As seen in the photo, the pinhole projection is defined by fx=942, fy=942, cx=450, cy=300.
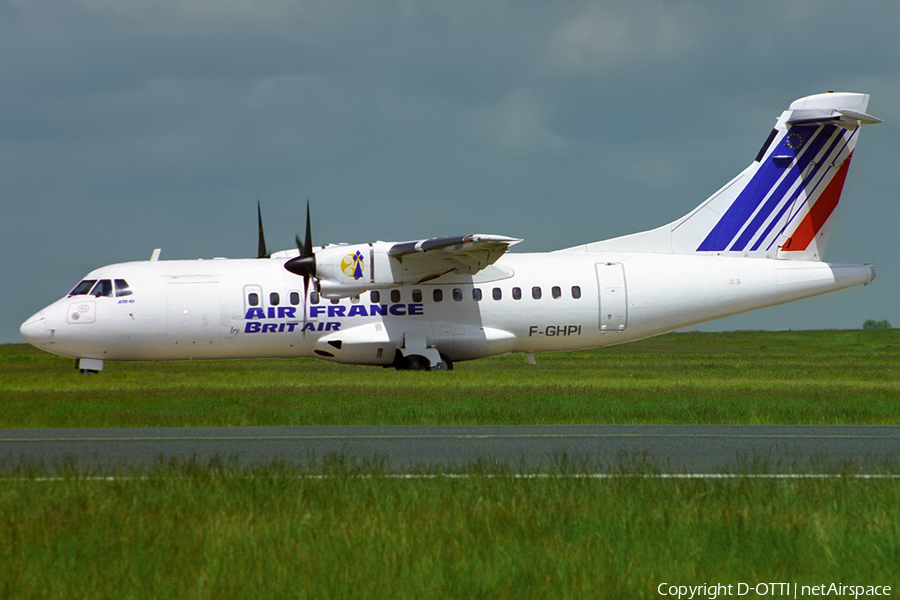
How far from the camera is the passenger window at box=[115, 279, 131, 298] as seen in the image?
2805 centimetres

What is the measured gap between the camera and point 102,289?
28188 millimetres

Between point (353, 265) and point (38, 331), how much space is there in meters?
9.46

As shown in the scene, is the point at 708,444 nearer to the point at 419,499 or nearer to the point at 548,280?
the point at 419,499

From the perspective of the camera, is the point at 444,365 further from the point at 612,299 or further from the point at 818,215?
the point at 818,215

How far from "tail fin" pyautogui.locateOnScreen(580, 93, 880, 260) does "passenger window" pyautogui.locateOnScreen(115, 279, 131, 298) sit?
14.7 meters

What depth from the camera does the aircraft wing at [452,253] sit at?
26797mm

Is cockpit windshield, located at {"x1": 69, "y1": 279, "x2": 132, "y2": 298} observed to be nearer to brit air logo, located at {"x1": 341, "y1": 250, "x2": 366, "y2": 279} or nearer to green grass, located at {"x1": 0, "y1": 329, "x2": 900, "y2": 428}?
green grass, located at {"x1": 0, "y1": 329, "x2": 900, "y2": 428}

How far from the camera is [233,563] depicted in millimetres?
6863

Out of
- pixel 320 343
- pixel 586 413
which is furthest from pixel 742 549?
pixel 320 343

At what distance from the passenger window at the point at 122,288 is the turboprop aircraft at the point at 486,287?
3 centimetres

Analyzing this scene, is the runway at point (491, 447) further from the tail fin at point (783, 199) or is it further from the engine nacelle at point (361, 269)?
the tail fin at point (783, 199)

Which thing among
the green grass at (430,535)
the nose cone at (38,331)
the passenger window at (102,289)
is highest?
the passenger window at (102,289)

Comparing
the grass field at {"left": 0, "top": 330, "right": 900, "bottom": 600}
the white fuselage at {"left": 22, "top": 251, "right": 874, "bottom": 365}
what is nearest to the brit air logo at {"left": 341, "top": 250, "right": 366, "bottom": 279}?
the white fuselage at {"left": 22, "top": 251, "right": 874, "bottom": 365}

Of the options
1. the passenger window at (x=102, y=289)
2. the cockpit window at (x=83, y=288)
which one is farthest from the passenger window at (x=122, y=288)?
the cockpit window at (x=83, y=288)
